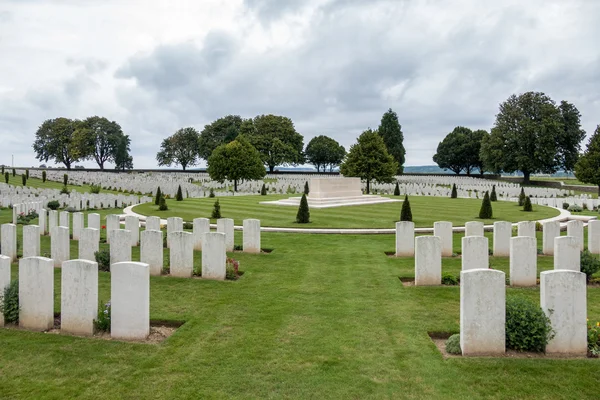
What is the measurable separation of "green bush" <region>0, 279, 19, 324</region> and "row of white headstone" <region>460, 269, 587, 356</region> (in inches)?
268

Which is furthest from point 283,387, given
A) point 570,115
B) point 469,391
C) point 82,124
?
point 82,124

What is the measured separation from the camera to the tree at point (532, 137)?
62.3m

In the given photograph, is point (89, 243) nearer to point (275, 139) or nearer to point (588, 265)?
point (588, 265)

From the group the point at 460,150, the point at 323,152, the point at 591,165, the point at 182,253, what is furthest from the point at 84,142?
the point at 182,253

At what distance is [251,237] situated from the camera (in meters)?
13.9

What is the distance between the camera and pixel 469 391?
205 inches

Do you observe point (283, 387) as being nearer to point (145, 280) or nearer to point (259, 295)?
point (145, 280)

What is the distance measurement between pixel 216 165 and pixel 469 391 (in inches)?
1850

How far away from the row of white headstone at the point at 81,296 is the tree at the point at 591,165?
46385mm

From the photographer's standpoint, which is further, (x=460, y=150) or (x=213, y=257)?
(x=460, y=150)

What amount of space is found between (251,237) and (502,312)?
8.80 metres

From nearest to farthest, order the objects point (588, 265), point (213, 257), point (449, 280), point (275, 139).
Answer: point (449, 280) → point (213, 257) → point (588, 265) → point (275, 139)

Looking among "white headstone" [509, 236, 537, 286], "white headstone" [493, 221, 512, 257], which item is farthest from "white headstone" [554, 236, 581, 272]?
"white headstone" [493, 221, 512, 257]

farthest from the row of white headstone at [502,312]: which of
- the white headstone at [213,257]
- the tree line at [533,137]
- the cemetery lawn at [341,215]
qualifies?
the tree line at [533,137]
